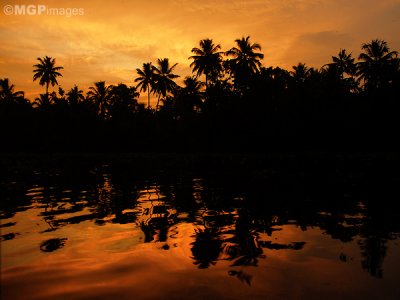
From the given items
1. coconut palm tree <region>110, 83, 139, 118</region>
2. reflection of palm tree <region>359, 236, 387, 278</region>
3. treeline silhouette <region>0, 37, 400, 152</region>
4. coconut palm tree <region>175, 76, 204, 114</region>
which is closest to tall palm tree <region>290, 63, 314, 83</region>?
treeline silhouette <region>0, 37, 400, 152</region>

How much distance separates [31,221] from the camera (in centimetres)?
776

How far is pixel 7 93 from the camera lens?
58688 millimetres

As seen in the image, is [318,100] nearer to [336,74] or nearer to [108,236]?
[336,74]

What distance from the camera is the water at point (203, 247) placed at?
3984mm

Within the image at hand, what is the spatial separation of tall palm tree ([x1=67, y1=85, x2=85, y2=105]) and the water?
51.4m

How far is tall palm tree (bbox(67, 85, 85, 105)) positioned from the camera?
194ft

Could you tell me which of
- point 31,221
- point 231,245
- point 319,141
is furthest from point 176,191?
point 319,141

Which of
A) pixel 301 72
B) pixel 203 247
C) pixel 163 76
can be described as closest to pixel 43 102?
pixel 163 76

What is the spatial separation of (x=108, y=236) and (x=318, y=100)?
3894 cm

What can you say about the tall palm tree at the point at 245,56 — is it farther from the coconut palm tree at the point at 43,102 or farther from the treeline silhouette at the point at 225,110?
the coconut palm tree at the point at 43,102

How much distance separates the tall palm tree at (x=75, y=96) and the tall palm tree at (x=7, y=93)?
A: 26.0 ft

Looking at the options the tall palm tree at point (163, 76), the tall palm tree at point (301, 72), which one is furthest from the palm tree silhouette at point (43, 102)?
the tall palm tree at point (301, 72)

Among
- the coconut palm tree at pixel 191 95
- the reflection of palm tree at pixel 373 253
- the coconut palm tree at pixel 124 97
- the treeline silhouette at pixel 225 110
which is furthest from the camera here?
the coconut palm tree at pixel 124 97

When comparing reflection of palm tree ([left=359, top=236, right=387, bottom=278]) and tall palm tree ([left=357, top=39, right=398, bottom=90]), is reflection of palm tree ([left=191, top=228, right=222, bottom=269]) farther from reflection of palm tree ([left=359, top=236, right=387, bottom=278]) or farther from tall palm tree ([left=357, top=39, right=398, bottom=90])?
tall palm tree ([left=357, top=39, right=398, bottom=90])
